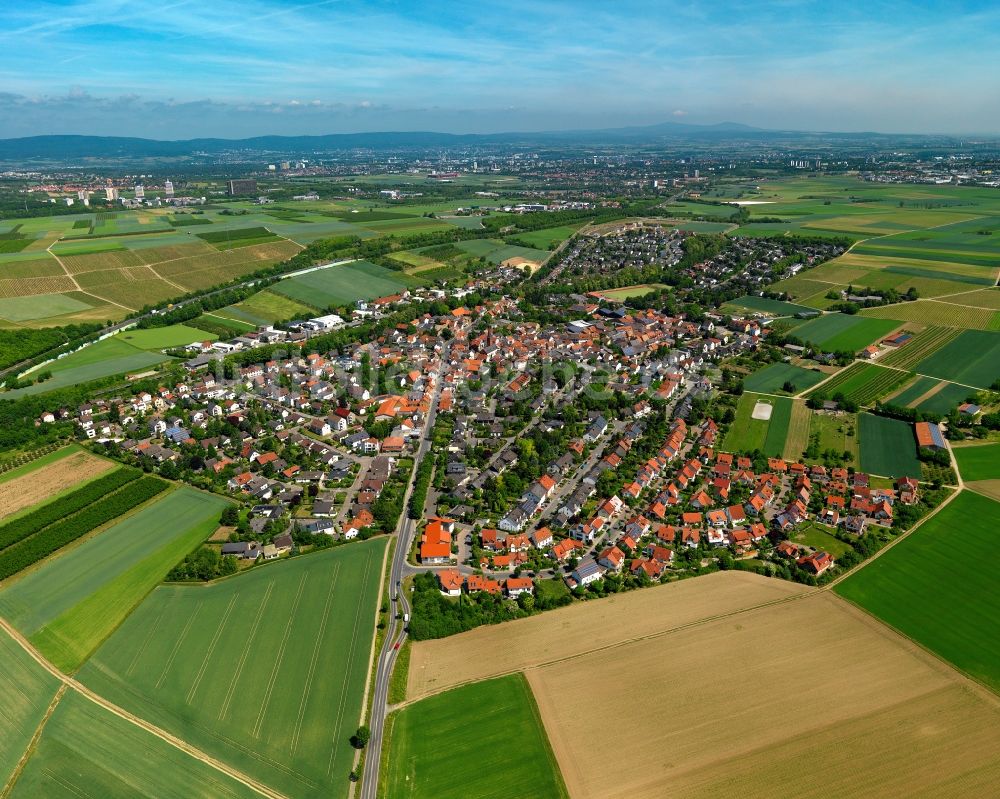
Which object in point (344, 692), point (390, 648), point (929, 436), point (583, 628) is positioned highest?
point (929, 436)

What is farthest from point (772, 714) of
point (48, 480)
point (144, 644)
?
point (48, 480)

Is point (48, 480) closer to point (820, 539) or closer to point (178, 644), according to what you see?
point (178, 644)

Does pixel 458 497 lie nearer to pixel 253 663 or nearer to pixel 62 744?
pixel 253 663

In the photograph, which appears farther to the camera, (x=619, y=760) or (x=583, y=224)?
(x=583, y=224)

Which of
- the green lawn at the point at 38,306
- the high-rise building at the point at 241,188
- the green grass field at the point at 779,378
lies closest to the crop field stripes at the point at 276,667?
the green grass field at the point at 779,378

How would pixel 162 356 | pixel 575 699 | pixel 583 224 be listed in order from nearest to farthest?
1. pixel 575 699
2. pixel 162 356
3. pixel 583 224

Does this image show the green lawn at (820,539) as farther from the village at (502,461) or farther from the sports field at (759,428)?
the sports field at (759,428)

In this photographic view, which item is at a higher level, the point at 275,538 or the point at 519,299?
the point at 519,299

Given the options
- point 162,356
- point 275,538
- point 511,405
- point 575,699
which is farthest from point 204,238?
point 575,699
